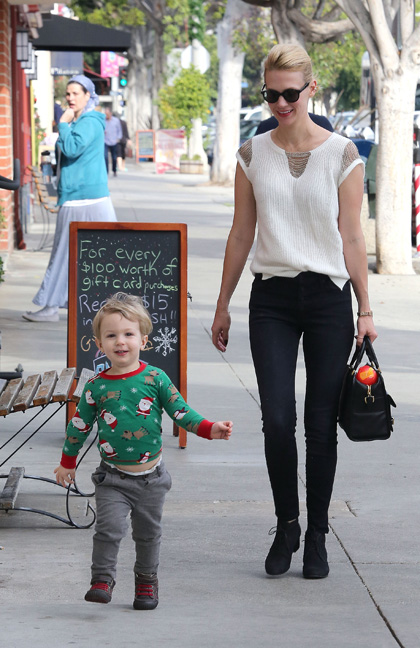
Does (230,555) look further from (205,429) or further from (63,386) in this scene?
(63,386)

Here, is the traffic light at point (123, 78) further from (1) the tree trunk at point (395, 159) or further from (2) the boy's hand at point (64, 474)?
(2) the boy's hand at point (64, 474)

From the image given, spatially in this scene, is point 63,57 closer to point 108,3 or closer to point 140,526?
point 108,3

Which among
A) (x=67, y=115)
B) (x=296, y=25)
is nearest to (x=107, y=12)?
(x=296, y=25)

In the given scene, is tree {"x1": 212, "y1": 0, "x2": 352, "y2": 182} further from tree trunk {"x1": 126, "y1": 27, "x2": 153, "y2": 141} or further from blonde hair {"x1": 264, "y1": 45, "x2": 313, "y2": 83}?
blonde hair {"x1": 264, "y1": 45, "x2": 313, "y2": 83}

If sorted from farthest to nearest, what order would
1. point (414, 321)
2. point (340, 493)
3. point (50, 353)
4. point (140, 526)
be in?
1. point (414, 321)
2. point (50, 353)
3. point (340, 493)
4. point (140, 526)

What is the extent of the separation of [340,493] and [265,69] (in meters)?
2.12

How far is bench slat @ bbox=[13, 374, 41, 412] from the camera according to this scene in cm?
493

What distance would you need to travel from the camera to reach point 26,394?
17.1 feet

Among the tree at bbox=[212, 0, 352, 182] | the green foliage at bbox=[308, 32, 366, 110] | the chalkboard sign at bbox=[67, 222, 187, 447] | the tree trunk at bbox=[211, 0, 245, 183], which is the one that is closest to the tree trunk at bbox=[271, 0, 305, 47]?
the green foliage at bbox=[308, 32, 366, 110]

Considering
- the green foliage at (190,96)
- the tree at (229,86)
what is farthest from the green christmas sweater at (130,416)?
the green foliage at (190,96)

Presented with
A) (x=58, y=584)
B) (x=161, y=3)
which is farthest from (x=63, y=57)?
(x=58, y=584)

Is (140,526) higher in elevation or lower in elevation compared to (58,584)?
higher

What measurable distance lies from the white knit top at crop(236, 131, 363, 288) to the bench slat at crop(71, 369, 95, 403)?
4.10ft

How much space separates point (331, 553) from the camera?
15.6ft
